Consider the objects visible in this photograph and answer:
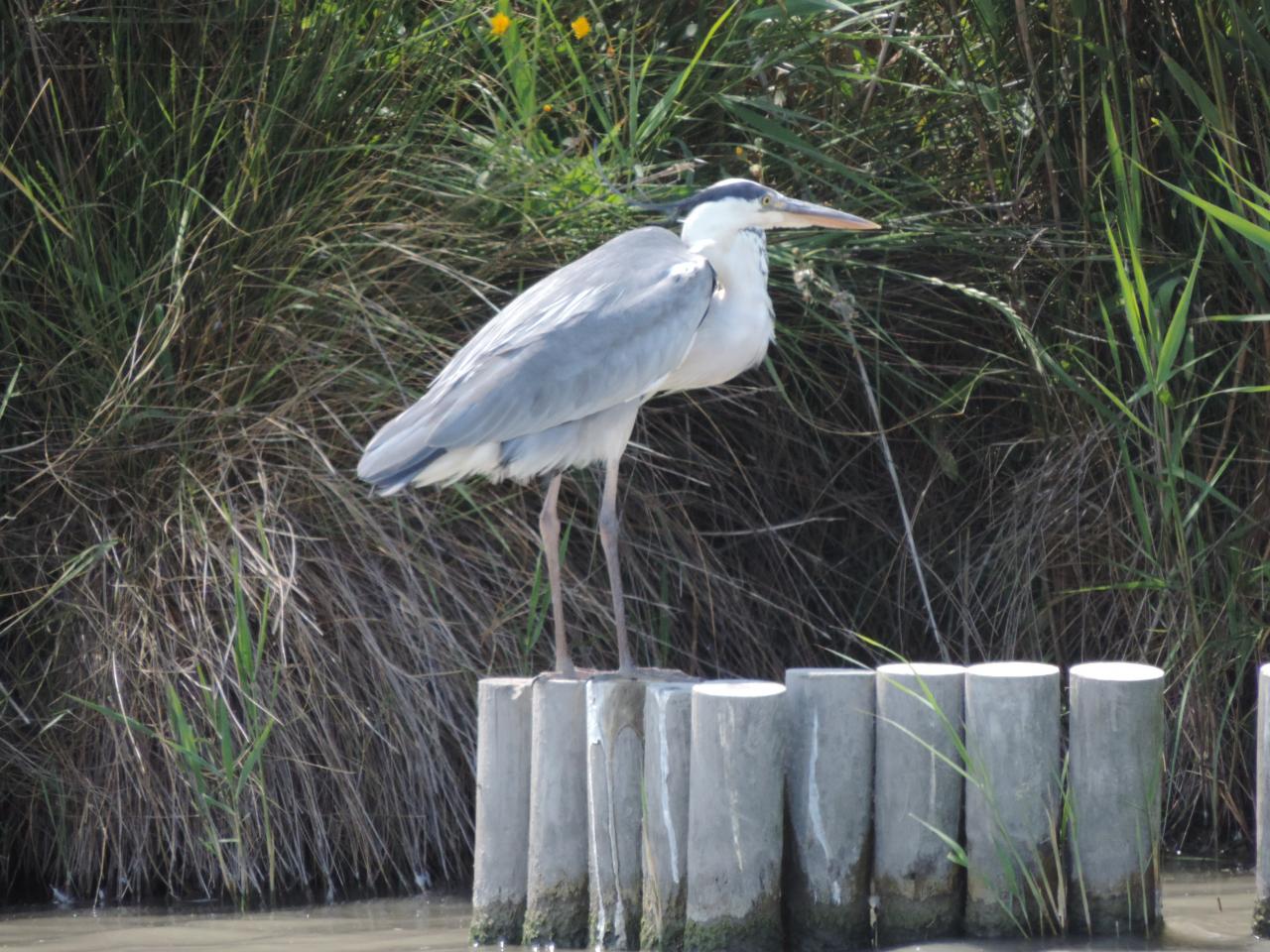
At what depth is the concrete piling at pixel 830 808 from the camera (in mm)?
3076

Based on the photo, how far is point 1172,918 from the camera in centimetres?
332

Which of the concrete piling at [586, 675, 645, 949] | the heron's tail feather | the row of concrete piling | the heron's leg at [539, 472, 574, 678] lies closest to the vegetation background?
the heron's leg at [539, 472, 574, 678]

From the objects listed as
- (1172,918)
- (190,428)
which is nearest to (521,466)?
(190,428)

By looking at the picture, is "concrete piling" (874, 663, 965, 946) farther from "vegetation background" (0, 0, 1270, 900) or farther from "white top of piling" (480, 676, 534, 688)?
"vegetation background" (0, 0, 1270, 900)

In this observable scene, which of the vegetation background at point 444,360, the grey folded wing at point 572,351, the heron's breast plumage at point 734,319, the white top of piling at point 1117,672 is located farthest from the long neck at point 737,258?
the white top of piling at point 1117,672

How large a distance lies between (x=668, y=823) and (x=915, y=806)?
47cm

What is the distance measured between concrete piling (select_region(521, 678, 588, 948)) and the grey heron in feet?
0.67

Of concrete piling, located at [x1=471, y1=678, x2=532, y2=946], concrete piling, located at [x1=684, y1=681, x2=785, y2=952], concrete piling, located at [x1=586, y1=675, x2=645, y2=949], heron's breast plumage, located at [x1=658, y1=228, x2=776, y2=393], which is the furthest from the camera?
heron's breast plumage, located at [x1=658, y1=228, x2=776, y2=393]

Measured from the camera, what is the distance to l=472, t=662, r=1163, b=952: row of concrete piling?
3012 mm

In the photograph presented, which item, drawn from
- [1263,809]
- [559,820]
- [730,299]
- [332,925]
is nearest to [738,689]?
[559,820]

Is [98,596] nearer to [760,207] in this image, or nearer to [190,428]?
[190,428]

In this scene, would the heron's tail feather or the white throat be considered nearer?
the heron's tail feather

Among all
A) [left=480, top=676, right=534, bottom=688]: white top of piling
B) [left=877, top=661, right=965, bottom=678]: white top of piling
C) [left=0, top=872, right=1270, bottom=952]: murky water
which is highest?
[left=877, top=661, right=965, bottom=678]: white top of piling

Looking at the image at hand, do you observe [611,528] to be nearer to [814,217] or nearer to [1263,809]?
[814,217]
